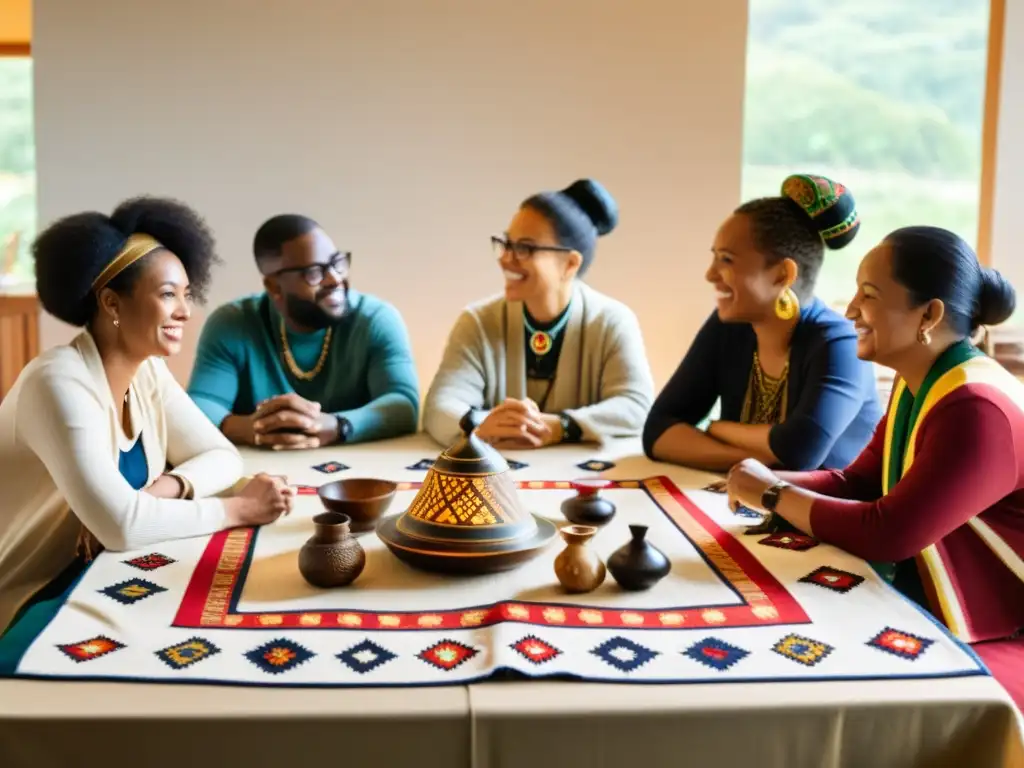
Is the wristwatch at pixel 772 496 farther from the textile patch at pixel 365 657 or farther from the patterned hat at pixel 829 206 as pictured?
Answer: the textile patch at pixel 365 657

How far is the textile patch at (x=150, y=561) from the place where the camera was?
70.4 inches

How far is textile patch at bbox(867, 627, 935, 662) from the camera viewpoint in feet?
4.75

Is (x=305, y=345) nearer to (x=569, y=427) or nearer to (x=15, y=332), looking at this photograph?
(x=569, y=427)

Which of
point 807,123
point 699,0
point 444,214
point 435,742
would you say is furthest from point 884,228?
point 435,742

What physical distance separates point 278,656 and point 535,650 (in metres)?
0.35

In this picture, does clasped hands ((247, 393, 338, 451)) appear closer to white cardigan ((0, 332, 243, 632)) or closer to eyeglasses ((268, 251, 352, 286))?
eyeglasses ((268, 251, 352, 286))

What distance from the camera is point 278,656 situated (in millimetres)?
1405

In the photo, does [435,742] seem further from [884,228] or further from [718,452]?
[884,228]

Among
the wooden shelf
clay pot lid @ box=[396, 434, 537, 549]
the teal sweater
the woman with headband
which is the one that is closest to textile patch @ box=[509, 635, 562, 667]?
clay pot lid @ box=[396, 434, 537, 549]

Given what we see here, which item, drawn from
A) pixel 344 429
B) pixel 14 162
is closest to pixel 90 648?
pixel 344 429

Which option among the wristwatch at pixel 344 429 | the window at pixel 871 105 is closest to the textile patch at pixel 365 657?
the wristwatch at pixel 344 429

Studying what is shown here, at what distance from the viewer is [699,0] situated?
14.4 ft

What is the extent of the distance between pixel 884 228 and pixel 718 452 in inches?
107

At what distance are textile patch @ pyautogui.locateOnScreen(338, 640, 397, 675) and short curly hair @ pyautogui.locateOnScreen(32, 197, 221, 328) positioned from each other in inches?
40.4
